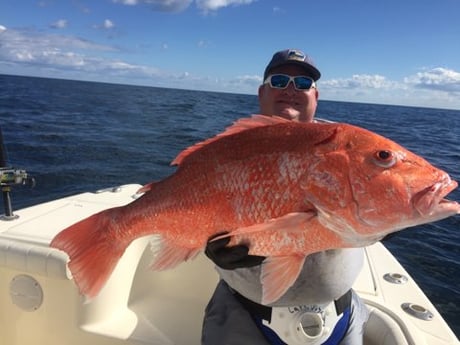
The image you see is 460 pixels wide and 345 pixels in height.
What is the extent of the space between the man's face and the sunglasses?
0.02 m

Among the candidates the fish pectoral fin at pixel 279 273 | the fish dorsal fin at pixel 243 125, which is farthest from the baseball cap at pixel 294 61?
the fish pectoral fin at pixel 279 273

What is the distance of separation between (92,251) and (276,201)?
3.05 feet

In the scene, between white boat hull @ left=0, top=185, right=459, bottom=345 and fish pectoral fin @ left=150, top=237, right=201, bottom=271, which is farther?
white boat hull @ left=0, top=185, right=459, bottom=345

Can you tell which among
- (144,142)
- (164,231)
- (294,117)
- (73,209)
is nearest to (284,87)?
(294,117)

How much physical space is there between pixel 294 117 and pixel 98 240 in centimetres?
169

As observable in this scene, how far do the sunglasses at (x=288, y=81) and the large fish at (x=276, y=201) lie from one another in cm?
129

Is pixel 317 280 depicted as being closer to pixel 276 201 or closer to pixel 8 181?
pixel 276 201

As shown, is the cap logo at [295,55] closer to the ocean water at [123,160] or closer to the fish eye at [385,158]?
the fish eye at [385,158]

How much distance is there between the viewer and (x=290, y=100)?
306 cm

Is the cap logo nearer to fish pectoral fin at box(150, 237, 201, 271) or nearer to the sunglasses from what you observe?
the sunglasses

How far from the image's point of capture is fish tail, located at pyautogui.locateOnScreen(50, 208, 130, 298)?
1919 mm

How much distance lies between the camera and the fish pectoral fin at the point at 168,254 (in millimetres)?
1908

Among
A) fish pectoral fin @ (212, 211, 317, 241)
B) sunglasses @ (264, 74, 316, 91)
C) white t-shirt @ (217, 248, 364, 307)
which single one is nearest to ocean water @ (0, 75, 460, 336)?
white t-shirt @ (217, 248, 364, 307)

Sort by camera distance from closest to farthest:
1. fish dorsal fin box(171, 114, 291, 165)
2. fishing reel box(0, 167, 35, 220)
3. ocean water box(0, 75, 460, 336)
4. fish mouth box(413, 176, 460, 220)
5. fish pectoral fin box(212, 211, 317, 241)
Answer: fish mouth box(413, 176, 460, 220)
fish pectoral fin box(212, 211, 317, 241)
fish dorsal fin box(171, 114, 291, 165)
fishing reel box(0, 167, 35, 220)
ocean water box(0, 75, 460, 336)
